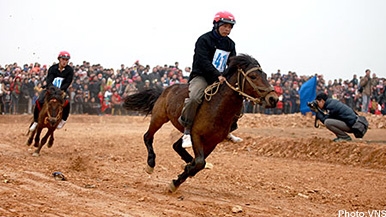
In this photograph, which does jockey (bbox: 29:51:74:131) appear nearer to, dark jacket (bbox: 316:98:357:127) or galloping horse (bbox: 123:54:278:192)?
galloping horse (bbox: 123:54:278:192)

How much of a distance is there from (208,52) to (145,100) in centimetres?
281

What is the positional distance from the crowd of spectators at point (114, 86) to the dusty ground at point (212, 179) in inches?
401

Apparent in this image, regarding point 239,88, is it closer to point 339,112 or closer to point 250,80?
point 250,80

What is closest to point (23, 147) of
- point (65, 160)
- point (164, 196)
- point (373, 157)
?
point (65, 160)

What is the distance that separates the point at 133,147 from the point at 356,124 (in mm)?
6521

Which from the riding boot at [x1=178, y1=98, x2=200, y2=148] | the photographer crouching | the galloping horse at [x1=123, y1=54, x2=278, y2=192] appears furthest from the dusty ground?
the riding boot at [x1=178, y1=98, x2=200, y2=148]

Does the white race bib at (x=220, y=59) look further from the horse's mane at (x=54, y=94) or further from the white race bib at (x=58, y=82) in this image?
the white race bib at (x=58, y=82)

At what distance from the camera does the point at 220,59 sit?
32.0ft

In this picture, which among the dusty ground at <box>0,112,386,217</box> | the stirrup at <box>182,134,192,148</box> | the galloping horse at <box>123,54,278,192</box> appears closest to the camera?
the dusty ground at <box>0,112,386,217</box>

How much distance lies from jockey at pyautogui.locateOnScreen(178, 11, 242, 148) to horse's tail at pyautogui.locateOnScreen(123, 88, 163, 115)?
202cm

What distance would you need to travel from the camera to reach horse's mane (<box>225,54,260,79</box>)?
900 centimetres

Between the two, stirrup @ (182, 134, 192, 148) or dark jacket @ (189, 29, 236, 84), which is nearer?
stirrup @ (182, 134, 192, 148)

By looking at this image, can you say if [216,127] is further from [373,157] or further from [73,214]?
[373,157]

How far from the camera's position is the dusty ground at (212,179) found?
786 centimetres
